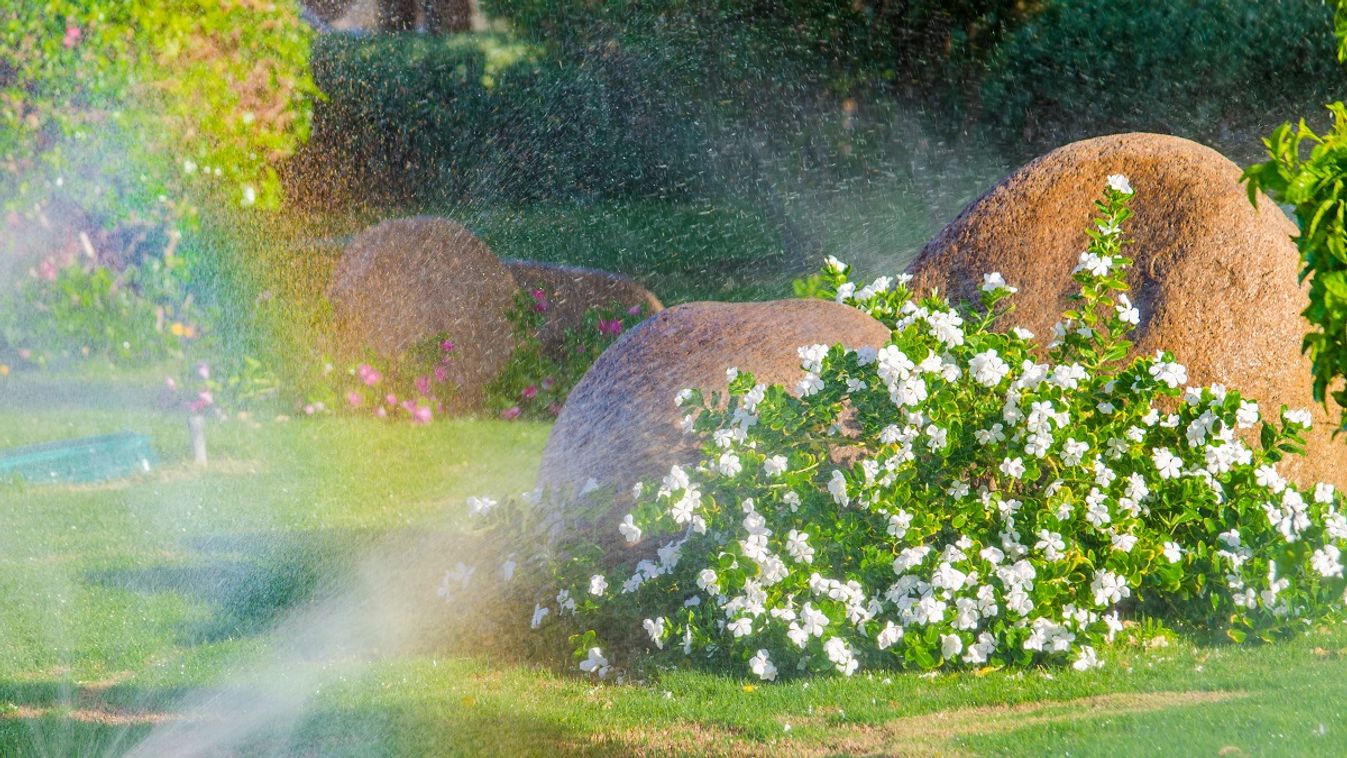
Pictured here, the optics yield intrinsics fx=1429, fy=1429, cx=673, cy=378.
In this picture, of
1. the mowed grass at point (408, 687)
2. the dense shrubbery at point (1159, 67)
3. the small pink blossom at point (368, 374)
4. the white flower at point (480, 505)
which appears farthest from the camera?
the dense shrubbery at point (1159, 67)

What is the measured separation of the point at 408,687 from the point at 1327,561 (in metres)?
3.26

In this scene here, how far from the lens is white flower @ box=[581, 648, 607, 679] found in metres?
5.04

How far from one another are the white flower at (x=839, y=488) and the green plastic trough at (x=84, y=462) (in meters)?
5.32

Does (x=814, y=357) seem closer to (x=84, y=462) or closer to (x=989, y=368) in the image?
(x=989, y=368)

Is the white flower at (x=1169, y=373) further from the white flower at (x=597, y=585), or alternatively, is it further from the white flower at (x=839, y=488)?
the white flower at (x=597, y=585)

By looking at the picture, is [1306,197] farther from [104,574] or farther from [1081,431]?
[104,574]

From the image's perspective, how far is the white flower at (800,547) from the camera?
16.0 feet

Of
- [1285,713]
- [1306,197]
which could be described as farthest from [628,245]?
[1306,197]

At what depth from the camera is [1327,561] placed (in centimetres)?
504

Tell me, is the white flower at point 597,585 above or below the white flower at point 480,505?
below

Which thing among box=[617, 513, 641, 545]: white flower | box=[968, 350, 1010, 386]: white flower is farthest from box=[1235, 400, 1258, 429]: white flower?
box=[617, 513, 641, 545]: white flower

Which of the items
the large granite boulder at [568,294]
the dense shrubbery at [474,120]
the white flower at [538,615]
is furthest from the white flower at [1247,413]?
the dense shrubbery at [474,120]

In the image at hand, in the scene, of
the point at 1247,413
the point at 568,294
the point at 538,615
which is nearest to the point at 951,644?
the point at 1247,413

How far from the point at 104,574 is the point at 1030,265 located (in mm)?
4462
